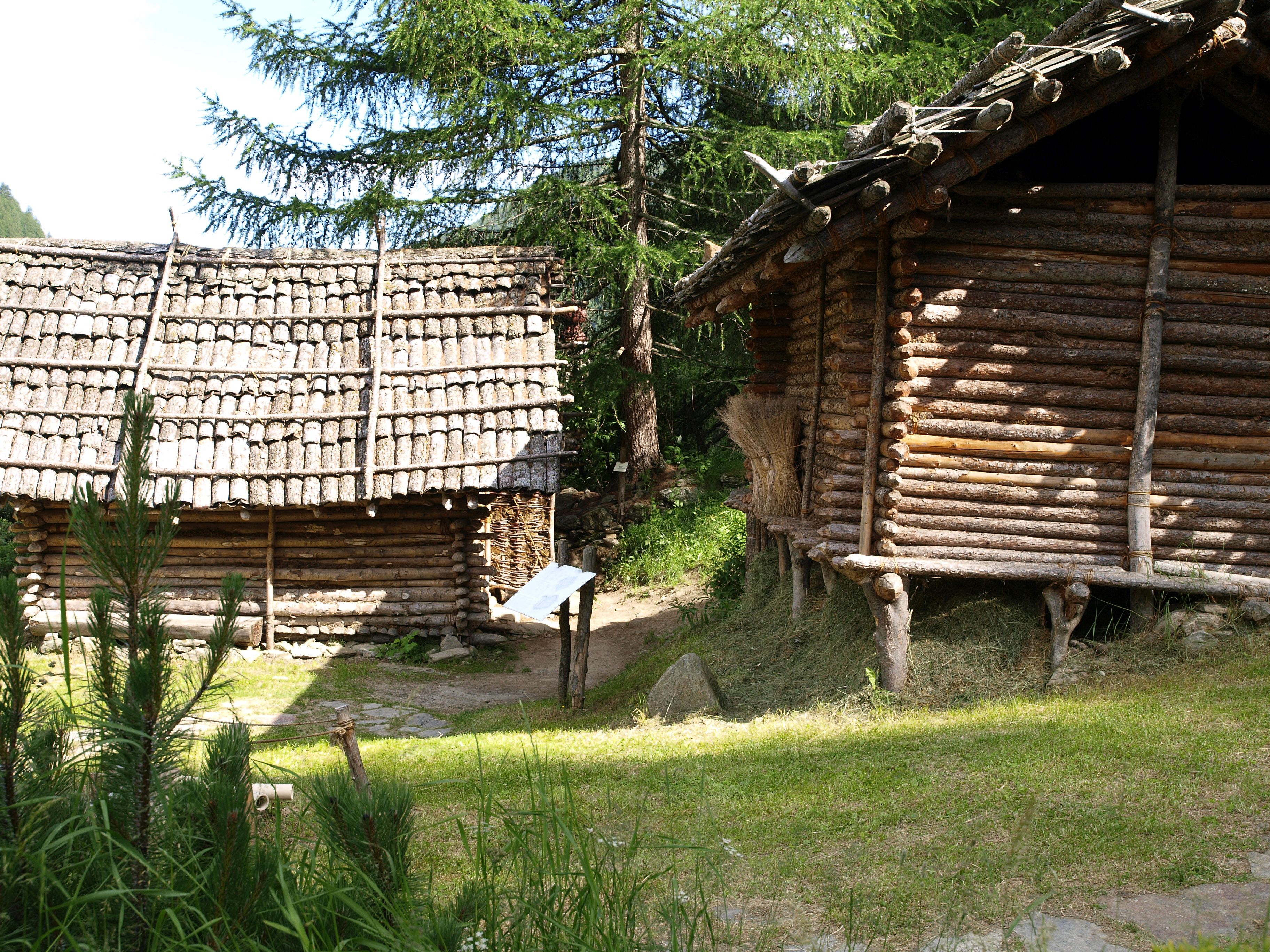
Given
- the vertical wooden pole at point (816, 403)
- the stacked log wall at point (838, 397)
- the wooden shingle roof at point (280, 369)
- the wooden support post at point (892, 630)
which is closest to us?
the wooden support post at point (892, 630)

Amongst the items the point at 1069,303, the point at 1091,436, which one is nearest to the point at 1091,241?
the point at 1069,303

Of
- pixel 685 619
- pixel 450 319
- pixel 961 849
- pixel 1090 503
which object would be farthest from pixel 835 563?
→ pixel 450 319

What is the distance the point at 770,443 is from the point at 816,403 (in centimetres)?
95

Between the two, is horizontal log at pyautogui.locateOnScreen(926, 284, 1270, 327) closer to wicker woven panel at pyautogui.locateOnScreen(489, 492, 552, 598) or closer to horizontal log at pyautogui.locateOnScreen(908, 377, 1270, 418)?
horizontal log at pyautogui.locateOnScreen(908, 377, 1270, 418)

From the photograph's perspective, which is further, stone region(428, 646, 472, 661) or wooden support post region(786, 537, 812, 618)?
stone region(428, 646, 472, 661)

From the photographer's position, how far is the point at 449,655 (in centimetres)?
1241

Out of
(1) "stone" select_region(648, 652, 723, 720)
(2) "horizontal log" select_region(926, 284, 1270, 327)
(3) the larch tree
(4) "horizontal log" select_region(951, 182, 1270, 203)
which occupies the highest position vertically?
(3) the larch tree

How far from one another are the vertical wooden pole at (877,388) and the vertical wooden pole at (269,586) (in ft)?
26.9

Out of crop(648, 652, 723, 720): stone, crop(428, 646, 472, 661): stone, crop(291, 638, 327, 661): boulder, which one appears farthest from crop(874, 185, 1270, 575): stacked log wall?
crop(291, 638, 327, 661): boulder

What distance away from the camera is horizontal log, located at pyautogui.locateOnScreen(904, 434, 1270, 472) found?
7312mm

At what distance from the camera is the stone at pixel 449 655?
12398mm

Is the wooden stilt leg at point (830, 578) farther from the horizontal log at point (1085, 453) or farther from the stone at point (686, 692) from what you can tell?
the horizontal log at point (1085, 453)

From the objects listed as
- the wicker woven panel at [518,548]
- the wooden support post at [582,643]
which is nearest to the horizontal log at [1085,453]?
the wooden support post at [582,643]

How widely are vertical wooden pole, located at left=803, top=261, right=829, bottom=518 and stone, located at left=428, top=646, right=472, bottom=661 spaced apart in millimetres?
5301
